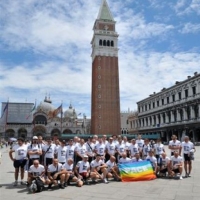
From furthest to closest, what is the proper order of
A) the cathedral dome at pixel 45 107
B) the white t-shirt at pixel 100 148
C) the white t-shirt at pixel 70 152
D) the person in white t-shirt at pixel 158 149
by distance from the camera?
the cathedral dome at pixel 45 107, the person in white t-shirt at pixel 158 149, the white t-shirt at pixel 100 148, the white t-shirt at pixel 70 152

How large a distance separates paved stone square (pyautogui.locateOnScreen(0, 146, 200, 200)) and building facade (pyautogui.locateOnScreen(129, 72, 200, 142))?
38.4 m

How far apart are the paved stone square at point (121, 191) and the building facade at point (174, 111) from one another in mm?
38384

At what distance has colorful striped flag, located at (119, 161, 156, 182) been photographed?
11.1 meters

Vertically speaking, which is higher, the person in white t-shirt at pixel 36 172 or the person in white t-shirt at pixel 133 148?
the person in white t-shirt at pixel 133 148

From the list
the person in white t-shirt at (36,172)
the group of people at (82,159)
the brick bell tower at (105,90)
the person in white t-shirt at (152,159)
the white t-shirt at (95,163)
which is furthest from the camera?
the brick bell tower at (105,90)

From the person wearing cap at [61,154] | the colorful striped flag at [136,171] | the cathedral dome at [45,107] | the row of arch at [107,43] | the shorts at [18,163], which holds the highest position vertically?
the row of arch at [107,43]

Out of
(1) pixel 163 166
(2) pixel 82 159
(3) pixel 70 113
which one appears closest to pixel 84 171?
(2) pixel 82 159

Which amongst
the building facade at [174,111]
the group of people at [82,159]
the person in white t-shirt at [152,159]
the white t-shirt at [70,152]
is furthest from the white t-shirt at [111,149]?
the building facade at [174,111]

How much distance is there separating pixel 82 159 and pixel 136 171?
8.00 feet

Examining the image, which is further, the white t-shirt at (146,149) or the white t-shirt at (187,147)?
the white t-shirt at (146,149)

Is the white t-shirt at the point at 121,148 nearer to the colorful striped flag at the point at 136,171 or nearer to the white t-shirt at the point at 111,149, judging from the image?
the white t-shirt at the point at 111,149

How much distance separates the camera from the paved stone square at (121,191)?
812cm

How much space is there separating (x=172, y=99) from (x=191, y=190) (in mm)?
48202

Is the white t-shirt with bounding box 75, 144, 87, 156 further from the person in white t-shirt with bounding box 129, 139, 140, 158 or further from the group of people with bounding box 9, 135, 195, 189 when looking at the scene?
the person in white t-shirt with bounding box 129, 139, 140, 158
